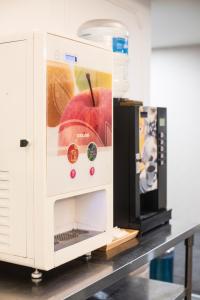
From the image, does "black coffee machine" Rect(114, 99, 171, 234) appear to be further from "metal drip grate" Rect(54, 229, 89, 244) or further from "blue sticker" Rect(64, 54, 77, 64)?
"blue sticker" Rect(64, 54, 77, 64)

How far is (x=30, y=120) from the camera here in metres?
1.37

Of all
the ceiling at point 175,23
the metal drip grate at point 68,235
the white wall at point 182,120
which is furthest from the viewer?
the white wall at point 182,120

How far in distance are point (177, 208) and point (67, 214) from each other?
4.07m

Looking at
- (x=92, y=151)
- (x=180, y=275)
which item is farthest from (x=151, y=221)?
(x=180, y=275)

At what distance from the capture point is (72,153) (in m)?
1.48

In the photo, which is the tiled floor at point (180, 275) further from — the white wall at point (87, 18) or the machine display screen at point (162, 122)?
the white wall at point (87, 18)

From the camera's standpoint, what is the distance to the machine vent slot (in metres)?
1.44

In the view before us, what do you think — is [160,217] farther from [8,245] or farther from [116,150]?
[8,245]

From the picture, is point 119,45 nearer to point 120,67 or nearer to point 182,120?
point 120,67

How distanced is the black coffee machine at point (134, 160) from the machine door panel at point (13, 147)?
2.14ft

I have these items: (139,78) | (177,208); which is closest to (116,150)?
(139,78)

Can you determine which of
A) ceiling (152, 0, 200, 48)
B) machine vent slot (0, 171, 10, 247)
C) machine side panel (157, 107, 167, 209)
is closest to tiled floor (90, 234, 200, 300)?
machine side panel (157, 107, 167, 209)

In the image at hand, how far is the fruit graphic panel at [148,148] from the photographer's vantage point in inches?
78.4

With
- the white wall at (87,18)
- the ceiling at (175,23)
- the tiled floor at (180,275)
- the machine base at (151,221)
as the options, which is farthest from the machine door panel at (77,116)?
the ceiling at (175,23)
